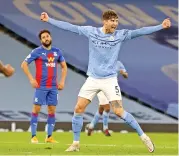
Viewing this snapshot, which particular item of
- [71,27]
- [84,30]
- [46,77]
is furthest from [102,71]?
[46,77]

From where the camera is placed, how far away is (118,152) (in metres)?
11.2

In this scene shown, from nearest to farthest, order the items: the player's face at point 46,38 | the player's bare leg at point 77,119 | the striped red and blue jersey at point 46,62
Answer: the player's bare leg at point 77,119
the player's face at point 46,38
the striped red and blue jersey at point 46,62

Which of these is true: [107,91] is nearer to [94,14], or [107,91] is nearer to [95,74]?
[95,74]

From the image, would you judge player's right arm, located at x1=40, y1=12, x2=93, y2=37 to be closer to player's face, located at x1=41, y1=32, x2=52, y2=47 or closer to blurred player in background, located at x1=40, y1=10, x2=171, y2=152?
blurred player in background, located at x1=40, y1=10, x2=171, y2=152

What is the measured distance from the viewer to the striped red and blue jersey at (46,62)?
572 inches

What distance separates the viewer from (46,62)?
14.7 m

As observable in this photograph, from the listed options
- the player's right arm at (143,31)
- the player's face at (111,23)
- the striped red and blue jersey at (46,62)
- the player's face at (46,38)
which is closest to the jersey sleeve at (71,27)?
the player's face at (111,23)

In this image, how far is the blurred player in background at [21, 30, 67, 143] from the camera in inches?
570

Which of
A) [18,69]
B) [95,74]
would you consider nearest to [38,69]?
[95,74]

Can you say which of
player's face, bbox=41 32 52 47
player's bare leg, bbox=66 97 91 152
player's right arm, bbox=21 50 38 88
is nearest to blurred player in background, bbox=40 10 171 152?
player's bare leg, bbox=66 97 91 152

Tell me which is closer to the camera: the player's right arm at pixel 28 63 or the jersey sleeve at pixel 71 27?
the jersey sleeve at pixel 71 27

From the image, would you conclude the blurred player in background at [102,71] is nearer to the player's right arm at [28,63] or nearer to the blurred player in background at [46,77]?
the blurred player in background at [46,77]

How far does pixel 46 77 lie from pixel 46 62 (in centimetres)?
29

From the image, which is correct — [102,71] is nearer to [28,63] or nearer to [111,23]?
[111,23]
